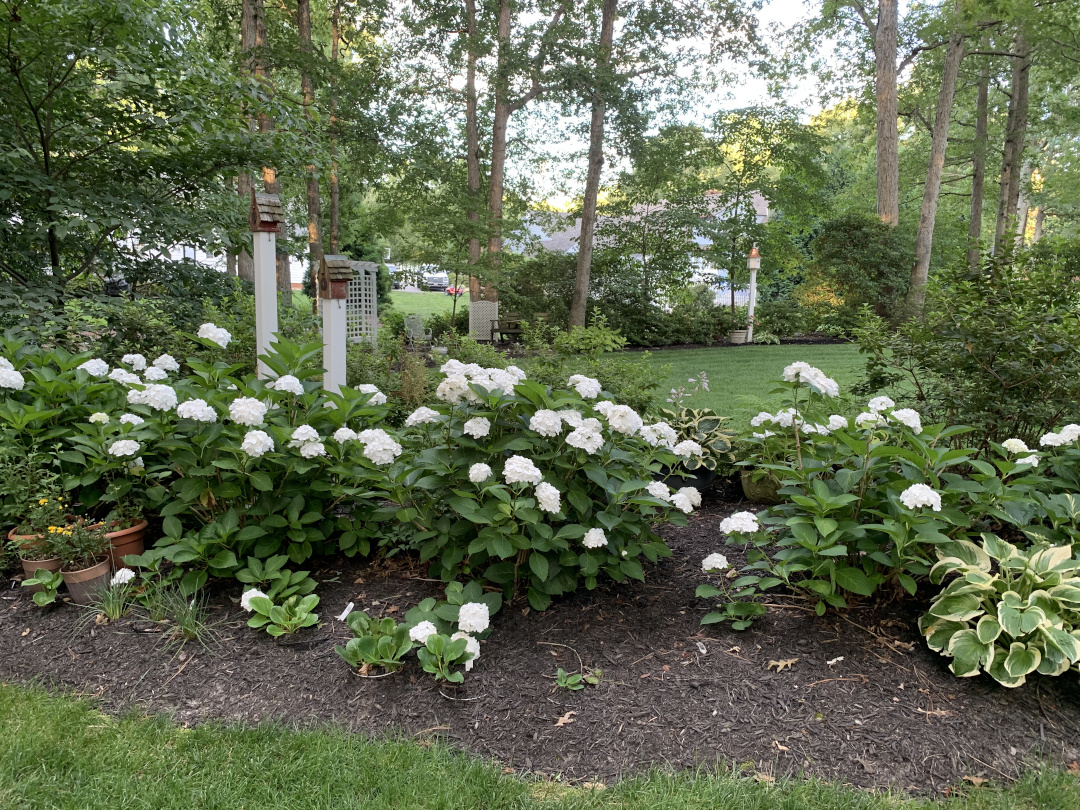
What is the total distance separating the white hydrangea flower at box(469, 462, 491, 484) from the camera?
7.16ft

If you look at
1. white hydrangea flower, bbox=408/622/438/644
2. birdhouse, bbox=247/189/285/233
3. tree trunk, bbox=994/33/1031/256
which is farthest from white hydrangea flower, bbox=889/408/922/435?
tree trunk, bbox=994/33/1031/256

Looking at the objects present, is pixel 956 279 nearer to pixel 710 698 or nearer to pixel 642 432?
pixel 642 432

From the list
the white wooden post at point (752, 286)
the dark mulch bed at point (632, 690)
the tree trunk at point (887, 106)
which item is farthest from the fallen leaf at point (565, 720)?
the tree trunk at point (887, 106)

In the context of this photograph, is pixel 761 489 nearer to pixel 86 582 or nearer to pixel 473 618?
pixel 473 618

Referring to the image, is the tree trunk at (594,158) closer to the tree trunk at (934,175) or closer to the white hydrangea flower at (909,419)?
the tree trunk at (934,175)

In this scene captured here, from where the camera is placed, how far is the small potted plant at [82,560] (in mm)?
2512

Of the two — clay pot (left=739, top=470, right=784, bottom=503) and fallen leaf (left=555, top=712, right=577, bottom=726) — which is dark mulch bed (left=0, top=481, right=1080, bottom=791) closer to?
fallen leaf (left=555, top=712, right=577, bottom=726)

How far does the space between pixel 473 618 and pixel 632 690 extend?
1.81 feet

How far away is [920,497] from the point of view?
206 centimetres

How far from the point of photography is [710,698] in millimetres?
2059

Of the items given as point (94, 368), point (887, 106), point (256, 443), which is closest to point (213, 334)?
point (94, 368)

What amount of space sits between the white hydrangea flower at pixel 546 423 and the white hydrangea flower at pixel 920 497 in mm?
1119

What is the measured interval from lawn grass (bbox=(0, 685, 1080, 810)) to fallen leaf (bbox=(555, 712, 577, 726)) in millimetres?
207

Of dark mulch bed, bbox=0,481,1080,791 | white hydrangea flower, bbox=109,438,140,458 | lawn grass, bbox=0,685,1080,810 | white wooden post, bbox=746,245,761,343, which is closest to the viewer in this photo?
lawn grass, bbox=0,685,1080,810
